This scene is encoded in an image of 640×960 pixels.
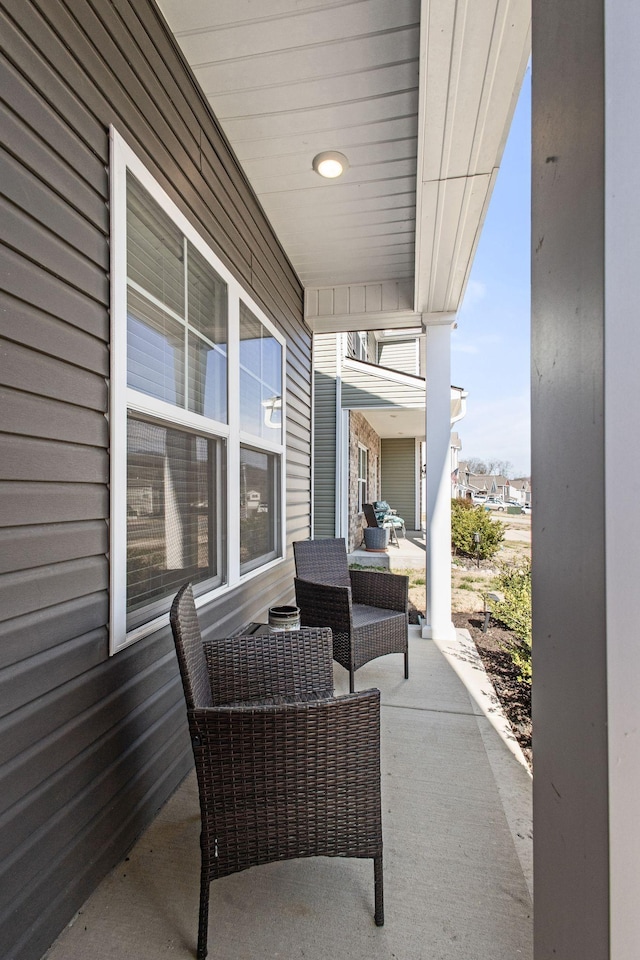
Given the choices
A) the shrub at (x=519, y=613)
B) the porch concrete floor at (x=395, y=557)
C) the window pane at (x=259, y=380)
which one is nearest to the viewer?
the window pane at (x=259, y=380)

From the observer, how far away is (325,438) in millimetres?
7684

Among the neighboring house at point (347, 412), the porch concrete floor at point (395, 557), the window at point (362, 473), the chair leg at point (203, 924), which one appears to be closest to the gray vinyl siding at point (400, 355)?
the neighboring house at point (347, 412)

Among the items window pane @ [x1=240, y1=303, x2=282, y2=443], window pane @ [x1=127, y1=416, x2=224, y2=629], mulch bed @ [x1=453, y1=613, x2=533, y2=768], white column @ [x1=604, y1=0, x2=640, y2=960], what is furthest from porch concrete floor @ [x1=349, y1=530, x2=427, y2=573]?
white column @ [x1=604, y1=0, x2=640, y2=960]

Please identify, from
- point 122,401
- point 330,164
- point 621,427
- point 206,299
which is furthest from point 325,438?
point 621,427

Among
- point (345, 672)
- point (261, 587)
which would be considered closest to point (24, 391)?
point (261, 587)

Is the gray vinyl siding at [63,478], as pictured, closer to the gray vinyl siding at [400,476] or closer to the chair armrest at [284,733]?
the chair armrest at [284,733]

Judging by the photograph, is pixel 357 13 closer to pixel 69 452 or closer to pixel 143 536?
pixel 69 452

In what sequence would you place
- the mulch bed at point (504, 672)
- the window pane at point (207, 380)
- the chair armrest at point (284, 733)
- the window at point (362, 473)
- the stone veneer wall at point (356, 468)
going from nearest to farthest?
the chair armrest at point (284, 733) < the window pane at point (207, 380) < the mulch bed at point (504, 672) < the stone veneer wall at point (356, 468) < the window at point (362, 473)

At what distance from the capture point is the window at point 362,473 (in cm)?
914

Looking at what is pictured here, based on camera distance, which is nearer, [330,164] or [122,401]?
[122,401]

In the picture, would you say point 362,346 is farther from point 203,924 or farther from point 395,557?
point 203,924

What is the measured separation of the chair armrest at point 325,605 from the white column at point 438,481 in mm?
1361

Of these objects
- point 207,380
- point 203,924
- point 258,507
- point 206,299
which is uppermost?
point 206,299

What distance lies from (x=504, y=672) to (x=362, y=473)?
656 centimetres
